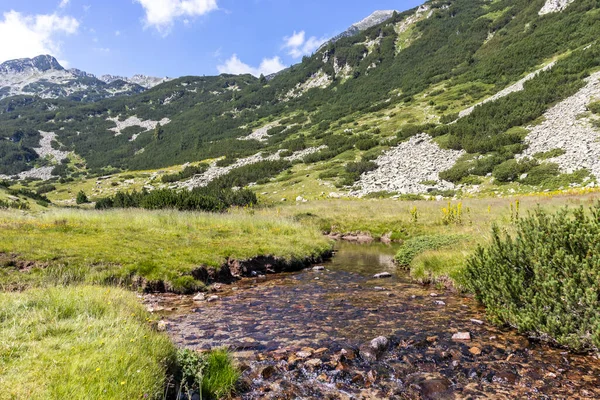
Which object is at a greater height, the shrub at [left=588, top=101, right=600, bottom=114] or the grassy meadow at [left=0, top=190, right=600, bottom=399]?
the shrub at [left=588, top=101, right=600, bottom=114]

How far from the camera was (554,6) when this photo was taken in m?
82.1

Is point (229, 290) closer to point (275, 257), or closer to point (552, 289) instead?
point (275, 257)

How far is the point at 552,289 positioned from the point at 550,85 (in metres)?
60.2

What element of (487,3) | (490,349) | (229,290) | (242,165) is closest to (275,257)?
(229,290)

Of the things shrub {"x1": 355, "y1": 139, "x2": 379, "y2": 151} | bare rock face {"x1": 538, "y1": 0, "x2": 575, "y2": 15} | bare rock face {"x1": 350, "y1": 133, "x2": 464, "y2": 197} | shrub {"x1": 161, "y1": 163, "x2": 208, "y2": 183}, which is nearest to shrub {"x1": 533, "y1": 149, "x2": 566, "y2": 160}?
bare rock face {"x1": 350, "y1": 133, "x2": 464, "y2": 197}

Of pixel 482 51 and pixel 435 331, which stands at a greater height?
pixel 482 51

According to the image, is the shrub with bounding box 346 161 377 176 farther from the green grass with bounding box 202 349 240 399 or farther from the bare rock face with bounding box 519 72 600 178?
the green grass with bounding box 202 349 240 399

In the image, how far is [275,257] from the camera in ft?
48.3

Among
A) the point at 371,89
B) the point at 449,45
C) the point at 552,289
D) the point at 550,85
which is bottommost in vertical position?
the point at 552,289

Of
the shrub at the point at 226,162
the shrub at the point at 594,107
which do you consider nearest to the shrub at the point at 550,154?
the shrub at the point at 594,107

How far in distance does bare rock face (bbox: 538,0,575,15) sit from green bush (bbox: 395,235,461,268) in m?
96.1

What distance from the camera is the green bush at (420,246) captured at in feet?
46.8

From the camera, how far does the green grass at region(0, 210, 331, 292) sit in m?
9.96

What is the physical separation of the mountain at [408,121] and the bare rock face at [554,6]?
43 cm
